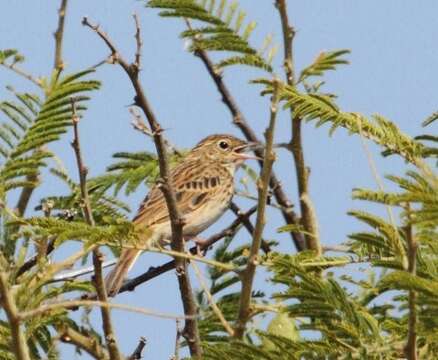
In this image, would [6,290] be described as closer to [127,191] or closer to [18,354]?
[18,354]

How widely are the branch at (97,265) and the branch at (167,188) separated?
0.23m

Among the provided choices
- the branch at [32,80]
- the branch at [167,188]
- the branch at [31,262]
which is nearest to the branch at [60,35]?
the branch at [32,80]

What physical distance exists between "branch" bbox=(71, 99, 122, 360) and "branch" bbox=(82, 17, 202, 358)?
0.23 m

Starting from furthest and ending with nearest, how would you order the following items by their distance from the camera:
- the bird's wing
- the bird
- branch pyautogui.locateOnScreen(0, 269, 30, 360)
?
the bird's wing, the bird, branch pyautogui.locateOnScreen(0, 269, 30, 360)

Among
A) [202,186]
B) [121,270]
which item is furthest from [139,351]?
[202,186]

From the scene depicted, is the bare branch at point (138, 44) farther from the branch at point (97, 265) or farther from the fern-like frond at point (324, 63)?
the fern-like frond at point (324, 63)

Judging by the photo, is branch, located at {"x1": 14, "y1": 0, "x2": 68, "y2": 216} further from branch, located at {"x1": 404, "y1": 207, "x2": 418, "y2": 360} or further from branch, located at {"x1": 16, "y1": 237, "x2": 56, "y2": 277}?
branch, located at {"x1": 404, "y1": 207, "x2": 418, "y2": 360}

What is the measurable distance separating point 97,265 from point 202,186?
19.4ft

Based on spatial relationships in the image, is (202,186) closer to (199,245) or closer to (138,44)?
(199,245)

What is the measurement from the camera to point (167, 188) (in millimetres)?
4621

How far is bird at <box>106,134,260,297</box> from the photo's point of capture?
948 centimetres

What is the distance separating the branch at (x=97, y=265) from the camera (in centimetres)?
459

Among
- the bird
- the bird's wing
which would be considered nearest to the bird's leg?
the bird

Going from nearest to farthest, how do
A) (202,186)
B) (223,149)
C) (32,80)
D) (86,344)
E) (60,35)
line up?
(86,344) < (32,80) < (60,35) < (202,186) < (223,149)
